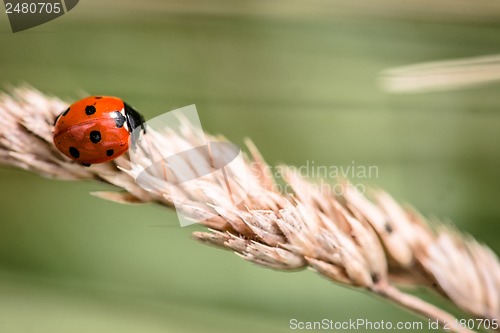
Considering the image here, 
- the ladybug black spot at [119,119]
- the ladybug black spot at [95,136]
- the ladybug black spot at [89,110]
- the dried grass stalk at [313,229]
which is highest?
the ladybug black spot at [89,110]

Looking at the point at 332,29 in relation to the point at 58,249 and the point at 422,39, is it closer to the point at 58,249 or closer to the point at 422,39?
the point at 422,39

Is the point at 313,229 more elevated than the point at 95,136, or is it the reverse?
the point at 95,136

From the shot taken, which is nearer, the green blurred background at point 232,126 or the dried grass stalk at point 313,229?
the dried grass stalk at point 313,229

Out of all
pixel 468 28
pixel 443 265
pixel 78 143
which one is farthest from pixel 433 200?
pixel 78 143

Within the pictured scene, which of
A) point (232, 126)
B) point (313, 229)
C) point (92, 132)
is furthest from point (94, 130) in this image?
point (313, 229)

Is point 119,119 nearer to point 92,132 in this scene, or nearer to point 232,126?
point 92,132
